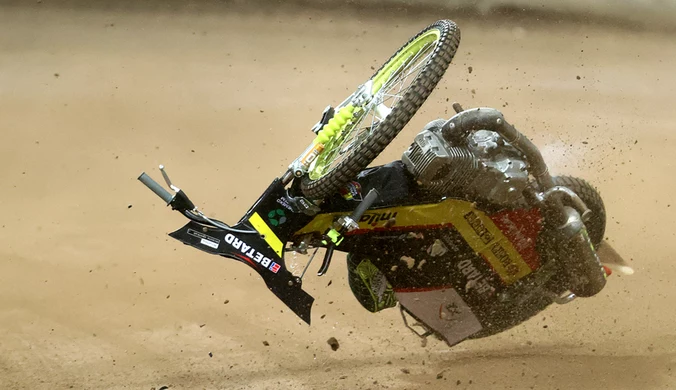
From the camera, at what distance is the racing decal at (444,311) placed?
237 cm

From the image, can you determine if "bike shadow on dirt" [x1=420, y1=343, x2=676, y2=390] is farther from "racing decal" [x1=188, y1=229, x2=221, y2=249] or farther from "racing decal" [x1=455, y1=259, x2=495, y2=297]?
"racing decal" [x1=188, y1=229, x2=221, y2=249]

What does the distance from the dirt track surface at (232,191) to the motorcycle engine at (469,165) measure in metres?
1.33

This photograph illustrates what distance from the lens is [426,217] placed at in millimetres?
2117

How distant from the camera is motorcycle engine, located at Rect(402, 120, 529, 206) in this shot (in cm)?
196

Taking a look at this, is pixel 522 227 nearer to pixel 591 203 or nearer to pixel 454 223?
pixel 454 223

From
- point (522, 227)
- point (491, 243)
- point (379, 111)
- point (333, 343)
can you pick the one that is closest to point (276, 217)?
point (379, 111)

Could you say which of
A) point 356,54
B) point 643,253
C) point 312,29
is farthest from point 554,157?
point 312,29

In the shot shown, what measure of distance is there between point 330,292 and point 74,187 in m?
1.61

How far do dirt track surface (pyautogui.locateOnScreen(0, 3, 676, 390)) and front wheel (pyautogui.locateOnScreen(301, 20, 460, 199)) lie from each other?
4.26ft

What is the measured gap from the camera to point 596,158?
3693 mm

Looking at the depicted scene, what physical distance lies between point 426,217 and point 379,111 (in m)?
0.43

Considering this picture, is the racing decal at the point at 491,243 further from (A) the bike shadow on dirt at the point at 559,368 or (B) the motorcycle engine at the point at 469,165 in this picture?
(A) the bike shadow on dirt at the point at 559,368

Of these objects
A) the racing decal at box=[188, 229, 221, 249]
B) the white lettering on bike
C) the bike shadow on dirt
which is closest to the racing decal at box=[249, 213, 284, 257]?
the racing decal at box=[188, 229, 221, 249]

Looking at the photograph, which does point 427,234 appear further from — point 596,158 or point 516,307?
point 596,158
